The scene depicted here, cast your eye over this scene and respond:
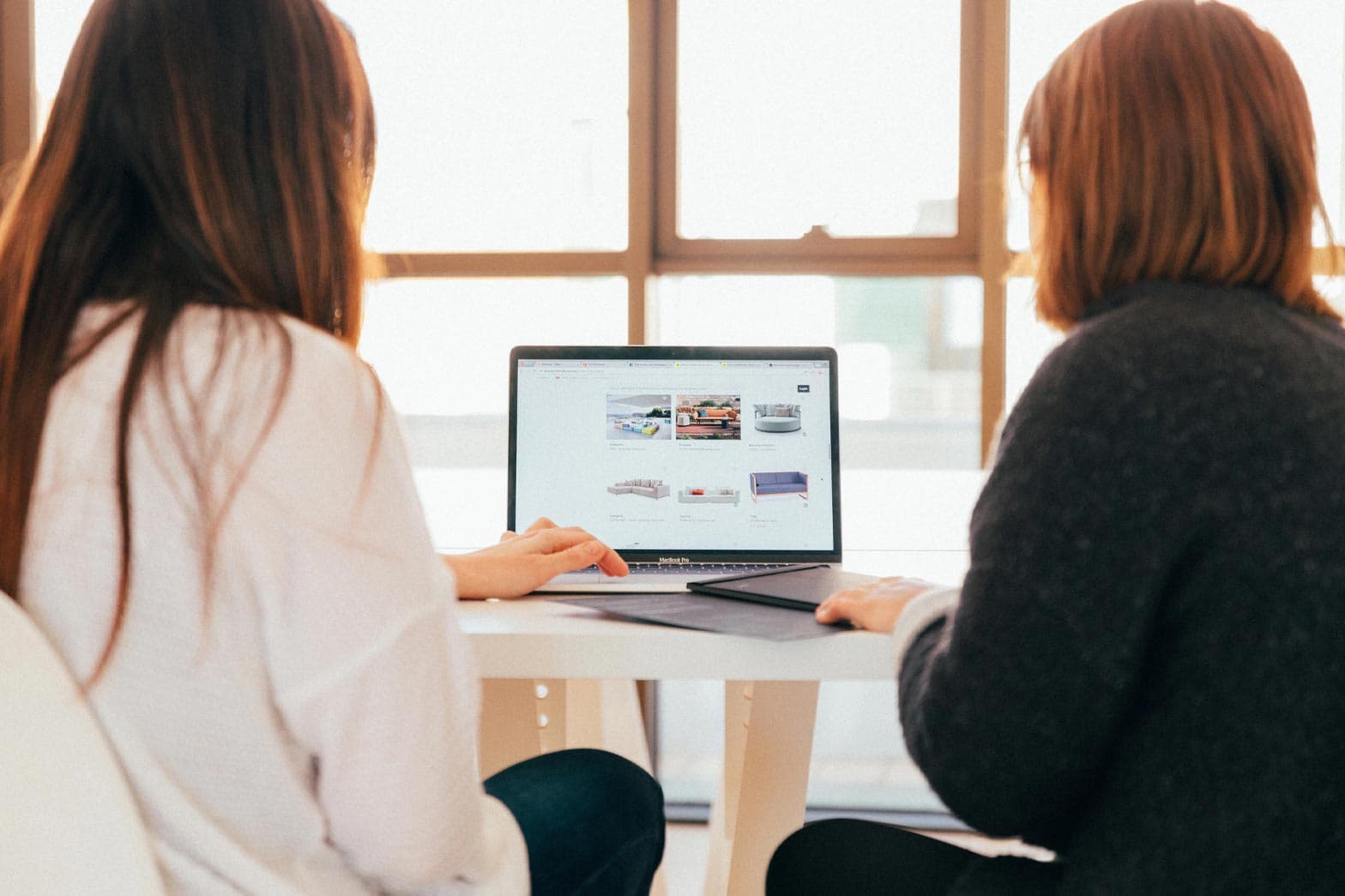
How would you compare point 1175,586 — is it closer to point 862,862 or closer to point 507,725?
point 862,862

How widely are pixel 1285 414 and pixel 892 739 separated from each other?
196 centimetres

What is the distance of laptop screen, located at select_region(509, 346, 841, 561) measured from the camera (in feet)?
4.75

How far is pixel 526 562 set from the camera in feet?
4.00

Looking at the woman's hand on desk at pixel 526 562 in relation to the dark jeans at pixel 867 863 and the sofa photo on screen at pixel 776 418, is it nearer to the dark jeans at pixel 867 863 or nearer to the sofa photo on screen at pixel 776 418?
the sofa photo on screen at pixel 776 418

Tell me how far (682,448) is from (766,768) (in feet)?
1.36

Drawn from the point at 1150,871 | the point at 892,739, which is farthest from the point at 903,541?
the point at 1150,871

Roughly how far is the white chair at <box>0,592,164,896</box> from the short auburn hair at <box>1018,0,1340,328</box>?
2.20 feet

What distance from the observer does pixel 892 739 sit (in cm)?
252

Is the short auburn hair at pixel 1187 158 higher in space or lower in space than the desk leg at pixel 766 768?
higher

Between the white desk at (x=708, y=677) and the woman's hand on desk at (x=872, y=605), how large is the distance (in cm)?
1

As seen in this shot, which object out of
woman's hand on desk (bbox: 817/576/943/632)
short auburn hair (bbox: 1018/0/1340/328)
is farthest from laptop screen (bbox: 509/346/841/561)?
short auburn hair (bbox: 1018/0/1340/328)

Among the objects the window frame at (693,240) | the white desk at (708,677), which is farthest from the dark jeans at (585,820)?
the window frame at (693,240)

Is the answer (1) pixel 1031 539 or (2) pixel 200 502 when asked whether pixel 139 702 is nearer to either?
(2) pixel 200 502

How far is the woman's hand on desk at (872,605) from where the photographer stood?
1.02 m
